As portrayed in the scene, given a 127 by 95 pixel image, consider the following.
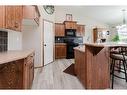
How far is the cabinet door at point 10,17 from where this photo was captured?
259 cm

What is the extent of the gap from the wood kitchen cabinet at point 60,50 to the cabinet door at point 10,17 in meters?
6.00

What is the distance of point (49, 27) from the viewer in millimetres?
7098

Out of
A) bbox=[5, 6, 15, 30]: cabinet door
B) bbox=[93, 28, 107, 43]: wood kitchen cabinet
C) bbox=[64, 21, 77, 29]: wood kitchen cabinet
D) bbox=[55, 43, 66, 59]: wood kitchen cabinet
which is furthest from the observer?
bbox=[93, 28, 107, 43]: wood kitchen cabinet

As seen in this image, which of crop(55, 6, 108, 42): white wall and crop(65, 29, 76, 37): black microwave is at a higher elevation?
crop(55, 6, 108, 42): white wall

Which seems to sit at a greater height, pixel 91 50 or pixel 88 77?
pixel 91 50

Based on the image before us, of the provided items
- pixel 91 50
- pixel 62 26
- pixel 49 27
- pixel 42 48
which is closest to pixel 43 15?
pixel 49 27

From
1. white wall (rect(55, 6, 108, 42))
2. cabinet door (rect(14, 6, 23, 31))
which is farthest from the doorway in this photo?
cabinet door (rect(14, 6, 23, 31))

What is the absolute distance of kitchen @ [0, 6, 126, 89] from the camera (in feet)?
Answer: 8.59

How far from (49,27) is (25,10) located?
3533mm

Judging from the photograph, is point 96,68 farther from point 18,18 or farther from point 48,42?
point 48,42

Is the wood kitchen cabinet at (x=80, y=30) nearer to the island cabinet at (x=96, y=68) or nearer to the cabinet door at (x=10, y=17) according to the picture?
the island cabinet at (x=96, y=68)

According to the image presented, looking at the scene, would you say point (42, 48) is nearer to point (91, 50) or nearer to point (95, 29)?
point (91, 50)

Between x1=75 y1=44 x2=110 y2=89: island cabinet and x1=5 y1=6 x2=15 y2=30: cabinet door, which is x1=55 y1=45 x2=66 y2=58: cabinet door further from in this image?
x1=5 y1=6 x2=15 y2=30: cabinet door

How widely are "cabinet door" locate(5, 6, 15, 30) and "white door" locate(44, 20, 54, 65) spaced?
3829 mm
